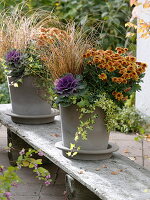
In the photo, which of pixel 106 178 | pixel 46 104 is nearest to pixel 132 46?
pixel 46 104

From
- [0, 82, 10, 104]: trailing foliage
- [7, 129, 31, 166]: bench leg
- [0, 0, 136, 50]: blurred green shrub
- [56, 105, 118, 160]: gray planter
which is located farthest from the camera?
[0, 0, 136, 50]: blurred green shrub

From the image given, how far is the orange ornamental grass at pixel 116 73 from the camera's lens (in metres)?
2.75

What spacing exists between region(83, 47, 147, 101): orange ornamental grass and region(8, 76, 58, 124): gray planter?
94 cm

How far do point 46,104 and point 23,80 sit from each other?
289 mm

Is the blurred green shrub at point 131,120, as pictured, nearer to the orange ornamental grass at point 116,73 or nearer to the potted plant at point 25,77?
the potted plant at point 25,77

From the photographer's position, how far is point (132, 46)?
239 inches

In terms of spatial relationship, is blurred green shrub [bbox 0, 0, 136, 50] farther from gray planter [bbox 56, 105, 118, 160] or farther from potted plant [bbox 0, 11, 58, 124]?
gray planter [bbox 56, 105, 118, 160]

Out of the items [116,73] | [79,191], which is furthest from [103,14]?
[79,191]

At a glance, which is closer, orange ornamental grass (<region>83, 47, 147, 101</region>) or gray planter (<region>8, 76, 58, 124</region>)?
orange ornamental grass (<region>83, 47, 147, 101</region>)

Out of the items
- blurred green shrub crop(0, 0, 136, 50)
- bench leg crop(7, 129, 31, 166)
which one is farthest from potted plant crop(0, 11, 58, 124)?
blurred green shrub crop(0, 0, 136, 50)

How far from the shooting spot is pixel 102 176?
2543 mm

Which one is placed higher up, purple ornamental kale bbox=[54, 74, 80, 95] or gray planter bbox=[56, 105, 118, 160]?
purple ornamental kale bbox=[54, 74, 80, 95]

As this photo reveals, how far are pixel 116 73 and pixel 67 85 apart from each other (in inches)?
12.5

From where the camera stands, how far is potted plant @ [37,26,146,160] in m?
2.75
